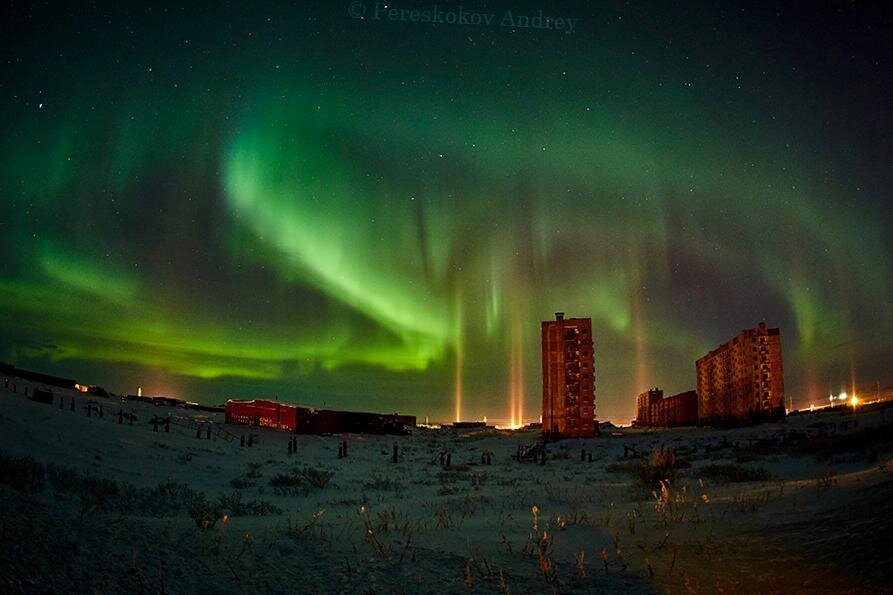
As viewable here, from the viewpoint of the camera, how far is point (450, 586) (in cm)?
406

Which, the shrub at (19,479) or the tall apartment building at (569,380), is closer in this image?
the shrub at (19,479)

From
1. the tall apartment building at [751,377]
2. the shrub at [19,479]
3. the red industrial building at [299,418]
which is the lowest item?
the red industrial building at [299,418]

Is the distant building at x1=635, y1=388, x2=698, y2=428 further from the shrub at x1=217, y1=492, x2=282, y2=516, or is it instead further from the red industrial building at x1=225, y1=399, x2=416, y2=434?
the shrub at x1=217, y1=492, x2=282, y2=516

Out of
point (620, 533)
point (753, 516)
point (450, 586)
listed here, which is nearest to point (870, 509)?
point (753, 516)

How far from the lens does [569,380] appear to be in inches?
2052

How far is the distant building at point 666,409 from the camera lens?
77938 mm

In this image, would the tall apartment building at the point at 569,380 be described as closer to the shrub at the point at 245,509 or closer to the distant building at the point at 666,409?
the distant building at the point at 666,409

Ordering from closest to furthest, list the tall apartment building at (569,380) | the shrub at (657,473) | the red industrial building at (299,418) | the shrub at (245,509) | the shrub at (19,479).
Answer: the shrub at (19,479) → the shrub at (245,509) → the shrub at (657,473) → the tall apartment building at (569,380) → the red industrial building at (299,418)

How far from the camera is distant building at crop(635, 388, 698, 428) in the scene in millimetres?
77938

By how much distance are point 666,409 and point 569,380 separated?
46.2 meters

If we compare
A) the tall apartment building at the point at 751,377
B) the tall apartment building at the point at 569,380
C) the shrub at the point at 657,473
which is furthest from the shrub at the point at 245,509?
the tall apartment building at the point at 751,377

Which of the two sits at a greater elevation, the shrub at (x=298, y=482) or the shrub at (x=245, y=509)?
the shrub at (x=245, y=509)

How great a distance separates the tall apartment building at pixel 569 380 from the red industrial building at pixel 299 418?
25.3 m

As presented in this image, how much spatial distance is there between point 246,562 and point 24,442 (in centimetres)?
1843
